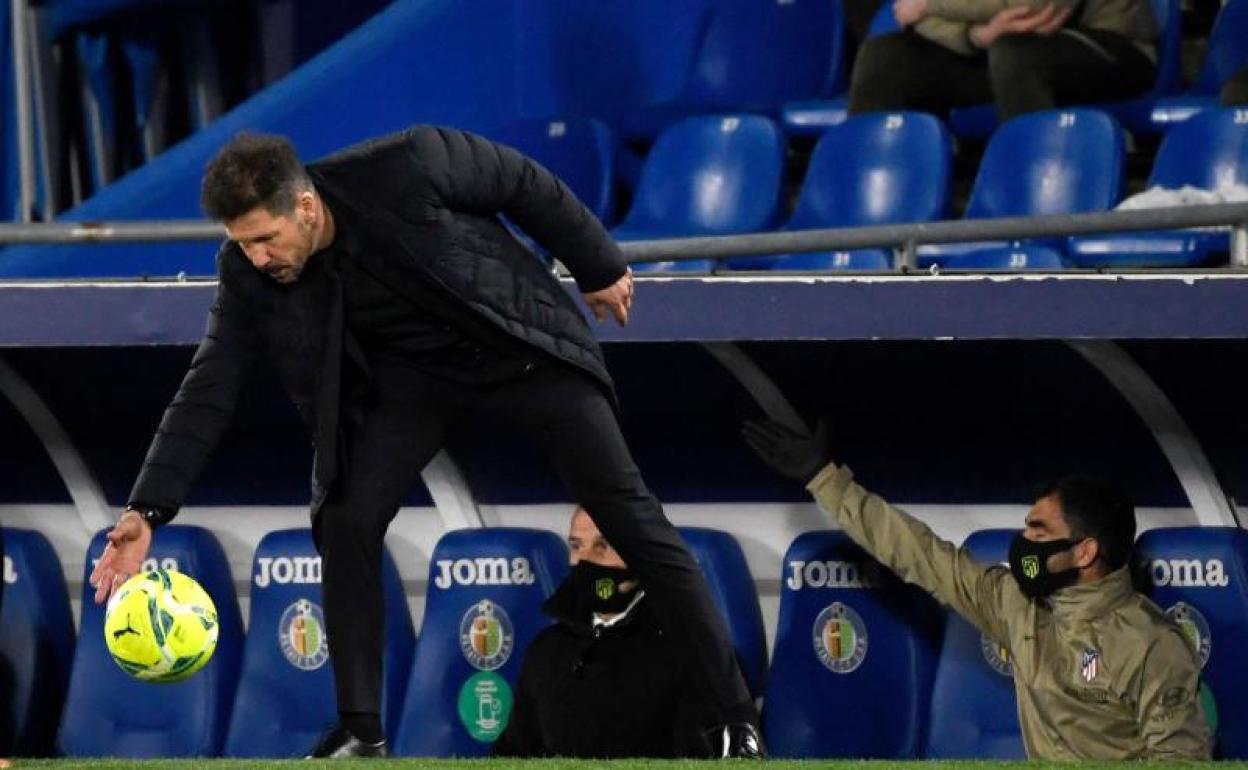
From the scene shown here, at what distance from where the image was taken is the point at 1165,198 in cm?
689

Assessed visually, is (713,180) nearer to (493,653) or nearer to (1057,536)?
(493,653)

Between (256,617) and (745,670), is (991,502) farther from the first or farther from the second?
(256,617)

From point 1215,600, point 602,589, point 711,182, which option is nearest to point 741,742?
point 602,589

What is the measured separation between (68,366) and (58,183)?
9.57ft

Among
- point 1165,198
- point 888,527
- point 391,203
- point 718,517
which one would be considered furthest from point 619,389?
point 391,203

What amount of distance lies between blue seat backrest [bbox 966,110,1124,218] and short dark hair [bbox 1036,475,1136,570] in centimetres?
161

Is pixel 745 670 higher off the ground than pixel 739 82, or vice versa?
pixel 739 82

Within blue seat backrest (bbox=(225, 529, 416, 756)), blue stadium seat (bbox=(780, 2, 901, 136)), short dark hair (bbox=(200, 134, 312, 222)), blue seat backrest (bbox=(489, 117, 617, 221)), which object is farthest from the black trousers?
blue stadium seat (bbox=(780, 2, 901, 136))

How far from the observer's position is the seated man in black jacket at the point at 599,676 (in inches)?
246

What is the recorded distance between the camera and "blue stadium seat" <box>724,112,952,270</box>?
772 cm

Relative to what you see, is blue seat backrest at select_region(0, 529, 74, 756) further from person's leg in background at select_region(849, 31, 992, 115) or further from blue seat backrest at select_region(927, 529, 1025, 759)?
person's leg in background at select_region(849, 31, 992, 115)

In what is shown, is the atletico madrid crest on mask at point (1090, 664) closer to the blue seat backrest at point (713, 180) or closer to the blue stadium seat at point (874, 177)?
the blue stadium seat at point (874, 177)

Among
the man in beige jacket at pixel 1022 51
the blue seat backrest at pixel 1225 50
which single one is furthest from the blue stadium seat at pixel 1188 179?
the blue seat backrest at pixel 1225 50

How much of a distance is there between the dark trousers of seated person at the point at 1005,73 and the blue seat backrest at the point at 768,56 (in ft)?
2.54
